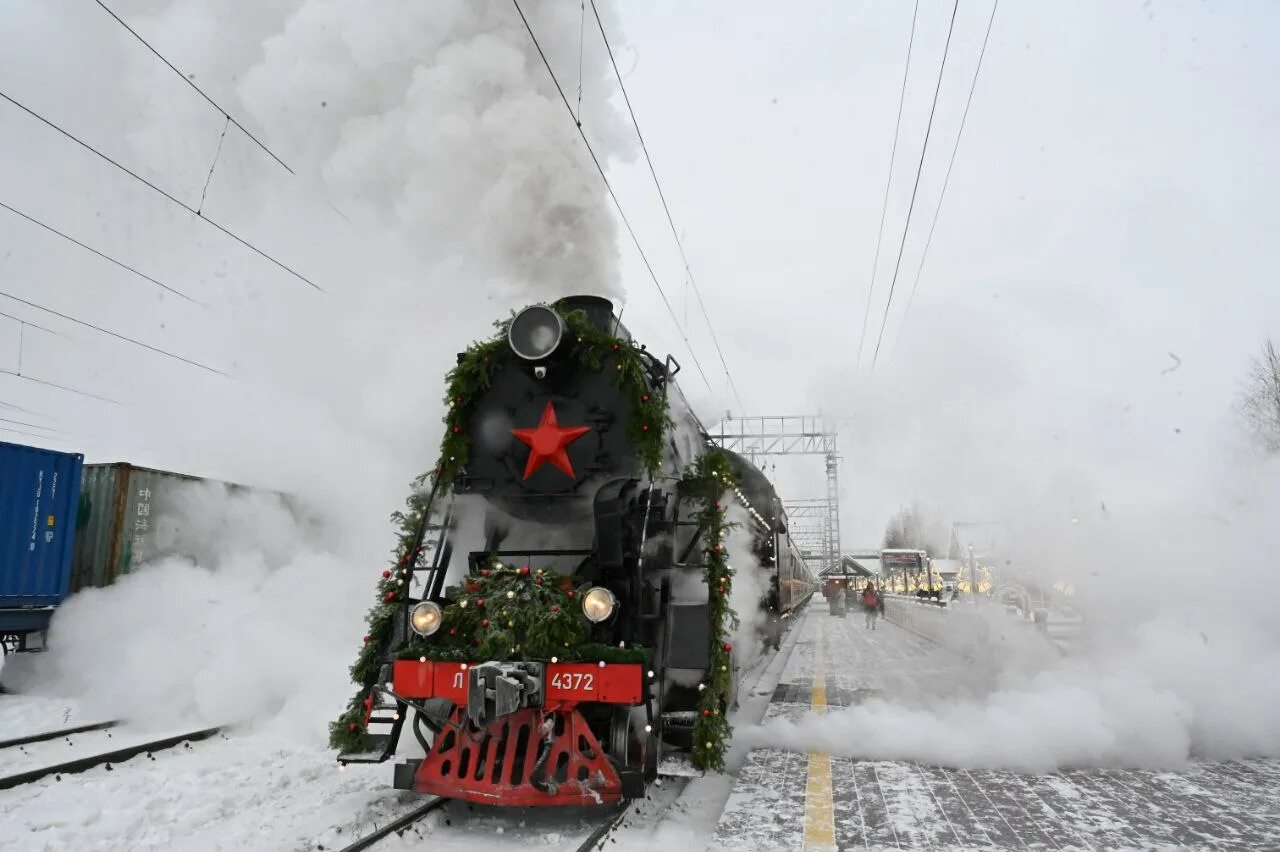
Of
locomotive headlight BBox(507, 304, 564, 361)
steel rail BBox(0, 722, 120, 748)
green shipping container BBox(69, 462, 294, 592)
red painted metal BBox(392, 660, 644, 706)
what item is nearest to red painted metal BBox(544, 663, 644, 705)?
red painted metal BBox(392, 660, 644, 706)

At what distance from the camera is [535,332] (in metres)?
5.14

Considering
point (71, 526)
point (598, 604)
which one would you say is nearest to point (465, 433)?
point (598, 604)

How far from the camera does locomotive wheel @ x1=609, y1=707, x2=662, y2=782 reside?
444 cm

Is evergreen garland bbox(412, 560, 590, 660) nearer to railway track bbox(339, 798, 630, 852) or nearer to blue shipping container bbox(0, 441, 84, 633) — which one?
railway track bbox(339, 798, 630, 852)

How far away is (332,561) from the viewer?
10.7m

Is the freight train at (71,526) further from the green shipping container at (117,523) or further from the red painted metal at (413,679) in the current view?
the red painted metal at (413,679)

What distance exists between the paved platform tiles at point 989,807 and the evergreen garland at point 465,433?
1693mm

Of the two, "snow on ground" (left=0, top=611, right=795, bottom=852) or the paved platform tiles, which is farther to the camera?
"snow on ground" (left=0, top=611, right=795, bottom=852)

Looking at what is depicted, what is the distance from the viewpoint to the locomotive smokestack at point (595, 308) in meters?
5.82

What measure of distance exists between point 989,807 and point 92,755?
262 inches

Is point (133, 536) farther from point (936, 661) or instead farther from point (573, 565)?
point (936, 661)

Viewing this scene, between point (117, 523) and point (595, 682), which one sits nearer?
point (595, 682)

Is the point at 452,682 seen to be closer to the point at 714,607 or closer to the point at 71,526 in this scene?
the point at 714,607

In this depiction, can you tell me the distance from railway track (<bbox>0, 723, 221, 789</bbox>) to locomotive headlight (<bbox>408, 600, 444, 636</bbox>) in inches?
125
